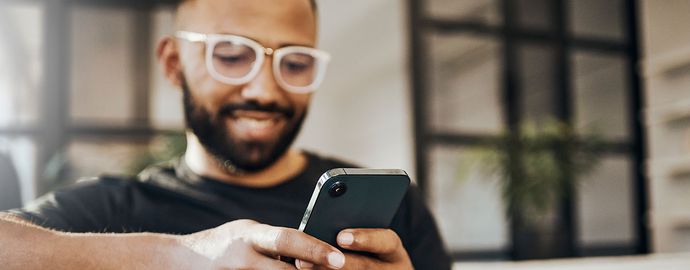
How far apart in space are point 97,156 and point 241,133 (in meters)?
4.52

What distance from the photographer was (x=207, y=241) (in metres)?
0.69

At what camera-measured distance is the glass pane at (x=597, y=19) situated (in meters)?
5.93

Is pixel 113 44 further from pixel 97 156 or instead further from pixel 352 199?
pixel 352 199

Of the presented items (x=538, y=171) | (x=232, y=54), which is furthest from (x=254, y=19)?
(x=538, y=171)

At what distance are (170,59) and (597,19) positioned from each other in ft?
18.4

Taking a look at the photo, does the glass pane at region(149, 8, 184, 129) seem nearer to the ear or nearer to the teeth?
the ear

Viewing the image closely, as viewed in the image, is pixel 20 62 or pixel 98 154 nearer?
pixel 20 62

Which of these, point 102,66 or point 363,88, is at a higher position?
point 102,66

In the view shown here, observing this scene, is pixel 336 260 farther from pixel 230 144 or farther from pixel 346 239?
pixel 230 144

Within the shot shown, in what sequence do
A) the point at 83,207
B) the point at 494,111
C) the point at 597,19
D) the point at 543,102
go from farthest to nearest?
1. the point at 597,19
2. the point at 494,111
3. the point at 543,102
4. the point at 83,207

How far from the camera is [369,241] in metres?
0.71

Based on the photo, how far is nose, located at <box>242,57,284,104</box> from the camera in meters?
1.00

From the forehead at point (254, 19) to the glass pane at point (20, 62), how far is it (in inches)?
173

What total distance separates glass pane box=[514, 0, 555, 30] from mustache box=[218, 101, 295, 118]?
4.88 m
